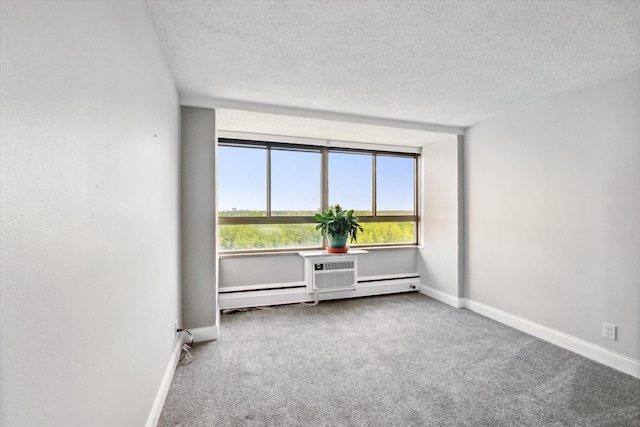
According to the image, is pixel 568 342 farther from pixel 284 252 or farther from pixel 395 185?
pixel 284 252

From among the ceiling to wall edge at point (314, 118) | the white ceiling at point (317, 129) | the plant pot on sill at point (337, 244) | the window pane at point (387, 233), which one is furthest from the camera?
the window pane at point (387, 233)

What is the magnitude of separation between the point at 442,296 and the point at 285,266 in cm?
231

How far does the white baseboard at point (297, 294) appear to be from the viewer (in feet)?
13.0

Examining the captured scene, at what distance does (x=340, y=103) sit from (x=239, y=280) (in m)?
2.60

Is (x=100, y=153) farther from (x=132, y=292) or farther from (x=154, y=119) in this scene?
(x=154, y=119)

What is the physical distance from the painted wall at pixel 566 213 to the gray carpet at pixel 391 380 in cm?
43

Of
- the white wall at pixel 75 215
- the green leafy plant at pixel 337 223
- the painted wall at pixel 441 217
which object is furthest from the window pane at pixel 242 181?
the painted wall at pixel 441 217

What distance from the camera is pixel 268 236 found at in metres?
4.37

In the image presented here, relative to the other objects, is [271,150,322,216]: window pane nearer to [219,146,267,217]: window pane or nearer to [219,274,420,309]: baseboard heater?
[219,146,267,217]: window pane

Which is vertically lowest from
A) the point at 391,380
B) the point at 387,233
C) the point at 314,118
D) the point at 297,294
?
the point at 391,380

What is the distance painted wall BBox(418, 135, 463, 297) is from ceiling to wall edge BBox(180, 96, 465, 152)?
1.59 feet

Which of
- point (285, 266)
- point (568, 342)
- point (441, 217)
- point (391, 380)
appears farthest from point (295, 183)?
point (568, 342)

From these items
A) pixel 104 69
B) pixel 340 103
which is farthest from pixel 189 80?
pixel 104 69

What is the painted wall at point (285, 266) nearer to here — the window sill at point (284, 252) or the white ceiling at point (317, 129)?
the window sill at point (284, 252)
